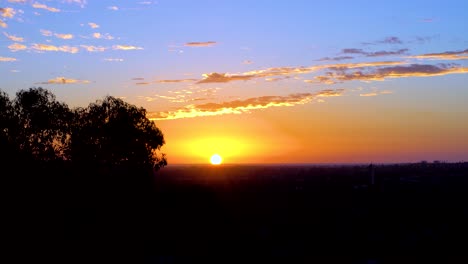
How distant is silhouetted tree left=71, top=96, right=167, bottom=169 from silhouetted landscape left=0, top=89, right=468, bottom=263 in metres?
0.12

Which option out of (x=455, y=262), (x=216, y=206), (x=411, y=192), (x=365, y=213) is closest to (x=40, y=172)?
(x=216, y=206)

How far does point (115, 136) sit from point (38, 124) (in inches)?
359

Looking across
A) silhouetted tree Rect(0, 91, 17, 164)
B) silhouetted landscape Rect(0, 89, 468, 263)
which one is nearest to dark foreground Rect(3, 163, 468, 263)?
silhouetted landscape Rect(0, 89, 468, 263)

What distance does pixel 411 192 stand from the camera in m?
130

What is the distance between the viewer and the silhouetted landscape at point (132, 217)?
162 ft

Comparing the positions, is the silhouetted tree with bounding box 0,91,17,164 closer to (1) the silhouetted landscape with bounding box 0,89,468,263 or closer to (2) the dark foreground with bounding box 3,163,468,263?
(1) the silhouetted landscape with bounding box 0,89,468,263

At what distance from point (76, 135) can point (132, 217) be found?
14.4m

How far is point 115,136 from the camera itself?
230 feet

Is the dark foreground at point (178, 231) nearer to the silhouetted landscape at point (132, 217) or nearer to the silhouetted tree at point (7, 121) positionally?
the silhouetted landscape at point (132, 217)

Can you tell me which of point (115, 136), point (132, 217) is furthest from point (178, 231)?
point (115, 136)

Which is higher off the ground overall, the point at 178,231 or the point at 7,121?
the point at 7,121

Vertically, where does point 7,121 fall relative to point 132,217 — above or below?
above

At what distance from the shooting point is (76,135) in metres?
68.0

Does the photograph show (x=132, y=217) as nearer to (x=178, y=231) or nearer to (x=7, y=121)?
(x=178, y=231)
